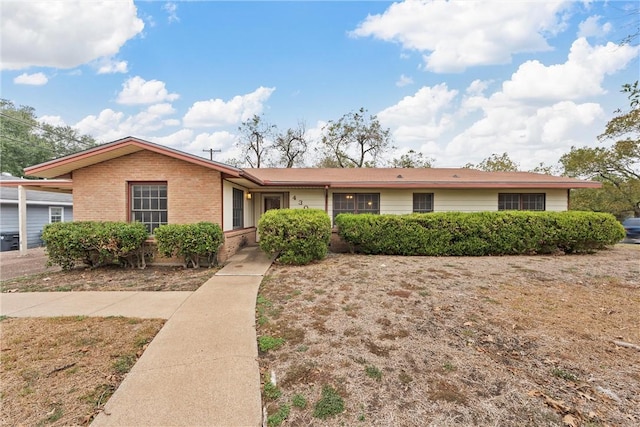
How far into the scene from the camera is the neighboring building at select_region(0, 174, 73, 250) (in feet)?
41.7

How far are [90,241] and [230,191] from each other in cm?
388

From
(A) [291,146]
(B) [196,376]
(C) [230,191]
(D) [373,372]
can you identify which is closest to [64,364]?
(B) [196,376]

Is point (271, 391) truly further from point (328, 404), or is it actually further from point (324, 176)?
point (324, 176)

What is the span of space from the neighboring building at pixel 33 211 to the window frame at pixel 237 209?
10.0m

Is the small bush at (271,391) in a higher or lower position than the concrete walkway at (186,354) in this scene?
lower

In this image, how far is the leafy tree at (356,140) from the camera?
23.9 m

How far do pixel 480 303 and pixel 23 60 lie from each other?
22669 millimetres

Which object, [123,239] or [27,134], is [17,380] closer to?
[123,239]

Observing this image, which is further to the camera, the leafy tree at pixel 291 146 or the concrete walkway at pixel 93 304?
the leafy tree at pixel 291 146

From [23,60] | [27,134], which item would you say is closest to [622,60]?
[23,60]

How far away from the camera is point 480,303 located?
4.62m

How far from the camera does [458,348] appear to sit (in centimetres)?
325

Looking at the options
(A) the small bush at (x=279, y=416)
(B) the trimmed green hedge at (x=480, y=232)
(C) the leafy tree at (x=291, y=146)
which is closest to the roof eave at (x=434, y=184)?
(B) the trimmed green hedge at (x=480, y=232)

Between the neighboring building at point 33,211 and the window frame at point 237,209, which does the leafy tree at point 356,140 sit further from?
the neighboring building at point 33,211
